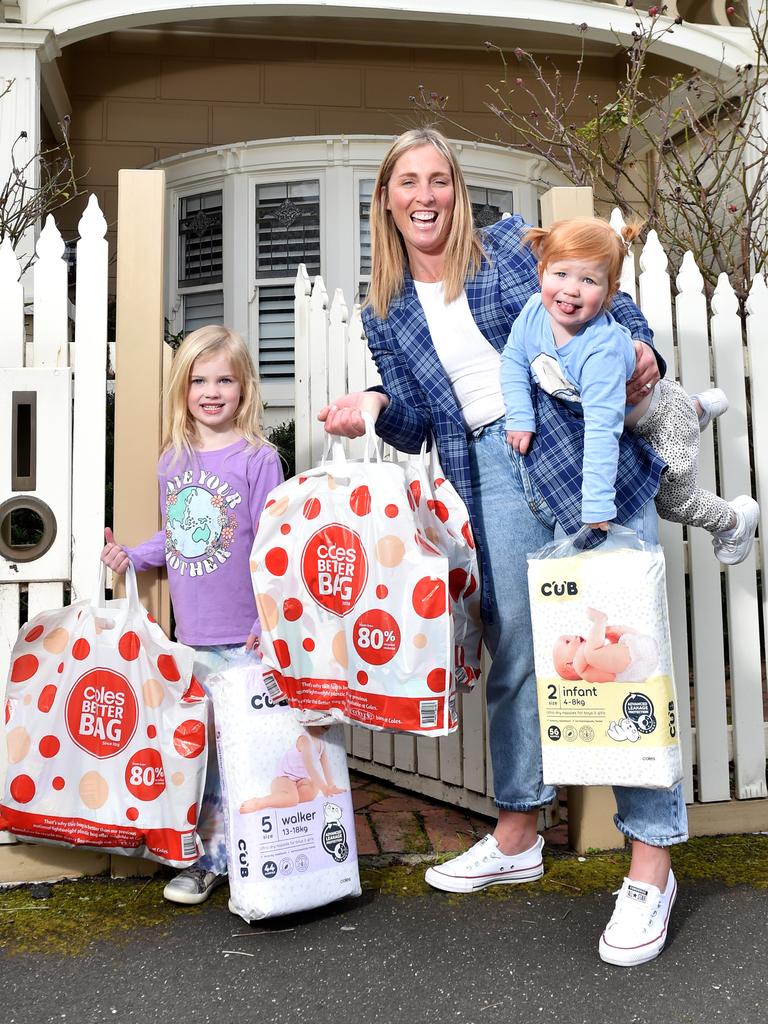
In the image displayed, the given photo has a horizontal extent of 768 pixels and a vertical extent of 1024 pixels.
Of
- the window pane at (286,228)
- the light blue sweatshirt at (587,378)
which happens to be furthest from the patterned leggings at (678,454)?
the window pane at (286,228)

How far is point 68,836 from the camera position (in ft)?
8.38

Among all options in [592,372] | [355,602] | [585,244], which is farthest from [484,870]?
[585,244]

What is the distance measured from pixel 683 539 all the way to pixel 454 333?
3.88ft

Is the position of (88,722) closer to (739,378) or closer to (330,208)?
(739,378)

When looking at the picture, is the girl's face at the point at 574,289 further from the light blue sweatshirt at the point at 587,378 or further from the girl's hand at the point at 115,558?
the girl's hand at the point at 115,558

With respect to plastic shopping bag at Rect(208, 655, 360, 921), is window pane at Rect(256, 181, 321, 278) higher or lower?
higher

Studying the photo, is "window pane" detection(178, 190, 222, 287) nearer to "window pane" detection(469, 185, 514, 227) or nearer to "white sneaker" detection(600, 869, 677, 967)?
"window pane" detection(469, 185, 514, 227)

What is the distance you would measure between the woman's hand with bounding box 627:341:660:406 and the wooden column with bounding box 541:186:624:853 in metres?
0.76

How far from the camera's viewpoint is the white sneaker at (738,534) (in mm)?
2641

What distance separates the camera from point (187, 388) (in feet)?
9.21

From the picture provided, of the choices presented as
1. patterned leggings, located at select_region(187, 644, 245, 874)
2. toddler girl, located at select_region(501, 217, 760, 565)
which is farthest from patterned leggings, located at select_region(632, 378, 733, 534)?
patterned leggings, located at select_region(187, 644, 245, 874)

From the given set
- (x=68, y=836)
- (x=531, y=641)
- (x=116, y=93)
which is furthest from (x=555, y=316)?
(x=116, y=93)

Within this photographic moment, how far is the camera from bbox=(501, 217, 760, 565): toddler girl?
2.14 metres

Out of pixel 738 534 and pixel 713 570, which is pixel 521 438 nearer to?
pixel 738 534
